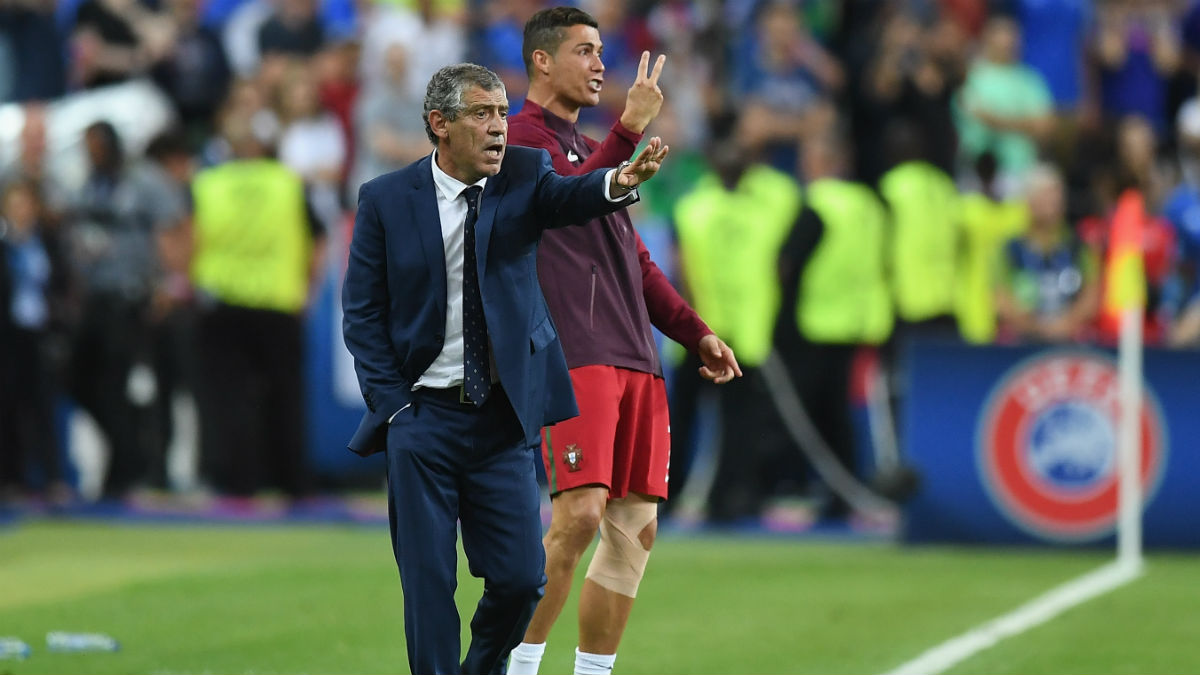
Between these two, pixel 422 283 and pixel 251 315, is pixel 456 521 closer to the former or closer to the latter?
pixel 422 283

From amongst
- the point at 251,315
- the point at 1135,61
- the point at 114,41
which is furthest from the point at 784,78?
the point at 114,41

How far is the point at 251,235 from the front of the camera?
616 inches

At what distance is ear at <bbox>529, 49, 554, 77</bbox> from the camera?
7535mm

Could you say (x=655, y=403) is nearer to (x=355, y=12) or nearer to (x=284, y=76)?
(x=284, y=76)

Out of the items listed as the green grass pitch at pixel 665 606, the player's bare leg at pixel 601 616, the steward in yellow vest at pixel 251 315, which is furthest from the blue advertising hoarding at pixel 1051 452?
the player's bare leg at pixel 601 616

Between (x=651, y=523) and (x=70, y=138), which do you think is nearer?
(x=651, y=523)

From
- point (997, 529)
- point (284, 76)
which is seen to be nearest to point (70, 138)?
point (284, 76)

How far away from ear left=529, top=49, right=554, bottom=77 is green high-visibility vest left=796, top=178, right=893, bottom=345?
24.5 feet

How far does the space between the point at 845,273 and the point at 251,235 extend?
175 inches

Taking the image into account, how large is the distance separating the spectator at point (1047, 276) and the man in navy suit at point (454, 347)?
8.09 metres

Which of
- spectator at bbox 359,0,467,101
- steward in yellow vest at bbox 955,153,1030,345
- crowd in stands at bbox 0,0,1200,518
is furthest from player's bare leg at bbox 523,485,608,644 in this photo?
spectator at bbox 359,0,467,101

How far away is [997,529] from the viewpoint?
516 inches

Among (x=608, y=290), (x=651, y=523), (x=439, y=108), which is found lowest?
(x=651, y=523)

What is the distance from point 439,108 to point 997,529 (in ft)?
24.7
